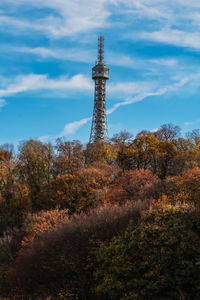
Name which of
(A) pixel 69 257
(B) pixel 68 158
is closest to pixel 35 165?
(B) pixel 68 158

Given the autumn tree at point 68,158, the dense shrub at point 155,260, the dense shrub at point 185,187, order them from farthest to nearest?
the autumn tree at point 68,158, the dense shrub at point 185,187, the dense shrub at point 155,260

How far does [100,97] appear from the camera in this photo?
277ft

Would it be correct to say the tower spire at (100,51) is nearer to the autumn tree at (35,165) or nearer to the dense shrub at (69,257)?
the autumn tree at (35,165)

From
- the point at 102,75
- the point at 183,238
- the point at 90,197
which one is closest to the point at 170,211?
the point at 183,238

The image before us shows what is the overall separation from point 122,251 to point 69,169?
94.5 ft

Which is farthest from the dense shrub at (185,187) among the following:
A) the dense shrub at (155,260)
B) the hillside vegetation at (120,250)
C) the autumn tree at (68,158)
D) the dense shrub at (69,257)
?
Answer: the autumn tree at (68,158)

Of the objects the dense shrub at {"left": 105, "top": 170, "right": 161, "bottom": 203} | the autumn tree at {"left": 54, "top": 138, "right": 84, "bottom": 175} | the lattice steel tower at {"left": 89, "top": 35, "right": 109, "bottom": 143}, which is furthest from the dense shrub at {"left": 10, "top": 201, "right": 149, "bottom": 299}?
the lattice steel tower at {"left": 89, "top": 35, "right": 109, "bottom": 143}

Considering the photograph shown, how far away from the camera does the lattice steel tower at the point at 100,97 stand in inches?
3273

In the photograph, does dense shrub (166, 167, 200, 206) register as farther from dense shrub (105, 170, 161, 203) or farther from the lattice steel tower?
the lattice steel tower

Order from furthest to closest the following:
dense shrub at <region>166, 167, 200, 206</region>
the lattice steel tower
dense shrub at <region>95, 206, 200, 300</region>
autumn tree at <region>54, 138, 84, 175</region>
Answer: the lattice steel tower → autumn tree at <region>54, 138, 84, 175</region> → dense shrub at <region>166, 167, 200, 206</region> → dense shrub at <region>95, 206, 200, 300</region>

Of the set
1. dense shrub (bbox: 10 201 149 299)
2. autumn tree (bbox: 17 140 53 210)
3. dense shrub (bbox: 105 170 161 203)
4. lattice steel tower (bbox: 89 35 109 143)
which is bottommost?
dense shrub (bbox: 10 201 149 299)

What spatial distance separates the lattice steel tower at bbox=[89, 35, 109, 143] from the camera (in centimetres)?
8312

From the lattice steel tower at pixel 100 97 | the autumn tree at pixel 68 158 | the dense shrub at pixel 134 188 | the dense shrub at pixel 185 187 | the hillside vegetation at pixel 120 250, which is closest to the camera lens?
the hillside vegetation at pixel 120 250

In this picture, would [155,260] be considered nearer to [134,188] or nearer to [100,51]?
[134,188]
